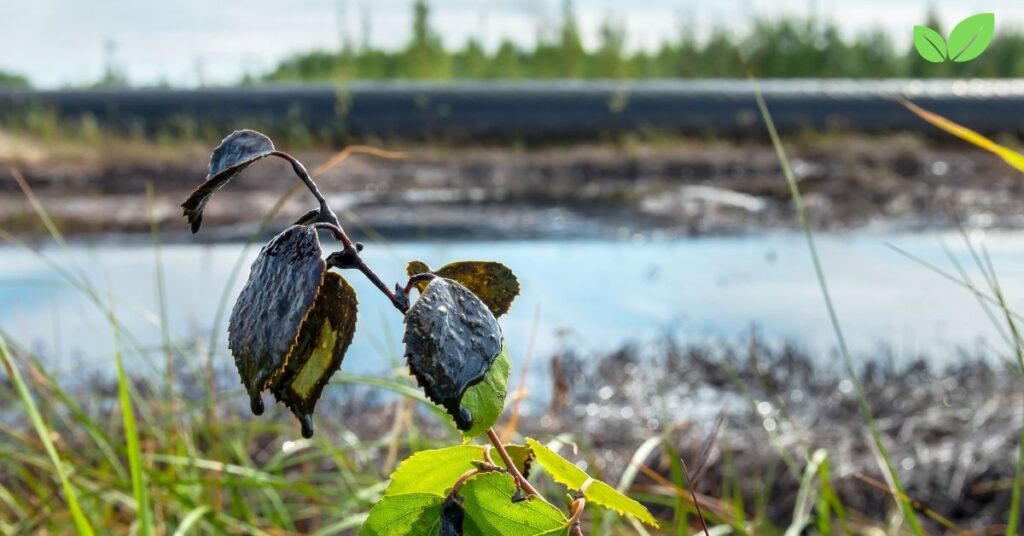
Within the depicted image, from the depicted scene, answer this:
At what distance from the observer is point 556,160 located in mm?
6242

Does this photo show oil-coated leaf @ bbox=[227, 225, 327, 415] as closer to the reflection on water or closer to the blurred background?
the blurred background

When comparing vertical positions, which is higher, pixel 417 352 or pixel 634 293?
pixel 417 352

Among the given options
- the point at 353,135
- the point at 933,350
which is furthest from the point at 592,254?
the point at 353,135

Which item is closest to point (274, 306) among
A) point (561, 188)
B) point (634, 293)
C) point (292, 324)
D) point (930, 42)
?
point (292, 324)

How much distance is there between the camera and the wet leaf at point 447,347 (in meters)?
0.24

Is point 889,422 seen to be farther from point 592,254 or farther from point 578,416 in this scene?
point 592,254

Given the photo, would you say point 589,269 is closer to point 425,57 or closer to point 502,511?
point 502,511

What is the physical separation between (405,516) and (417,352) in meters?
0.08

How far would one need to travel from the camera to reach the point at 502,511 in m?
0.30

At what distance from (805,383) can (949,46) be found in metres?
2.21

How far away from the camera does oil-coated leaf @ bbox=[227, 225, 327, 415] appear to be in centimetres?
24

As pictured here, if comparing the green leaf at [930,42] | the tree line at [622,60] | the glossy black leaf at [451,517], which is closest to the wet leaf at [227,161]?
the glossy black leaf at [451,517]

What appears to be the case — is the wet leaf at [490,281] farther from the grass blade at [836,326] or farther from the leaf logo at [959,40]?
the grass blade at [836,326]

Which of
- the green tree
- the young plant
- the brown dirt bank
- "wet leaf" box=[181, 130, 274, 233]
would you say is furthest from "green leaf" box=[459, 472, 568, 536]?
the green tree
